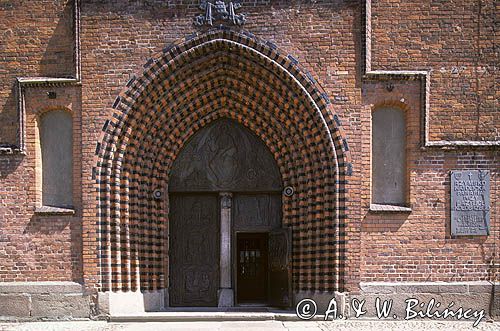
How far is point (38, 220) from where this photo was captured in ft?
32.3

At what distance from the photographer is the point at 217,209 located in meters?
10.8

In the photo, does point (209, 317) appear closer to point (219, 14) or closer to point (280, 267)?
point (280, 267)

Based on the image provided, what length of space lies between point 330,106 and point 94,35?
15.8ft

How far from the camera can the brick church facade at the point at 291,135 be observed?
31.5 ft

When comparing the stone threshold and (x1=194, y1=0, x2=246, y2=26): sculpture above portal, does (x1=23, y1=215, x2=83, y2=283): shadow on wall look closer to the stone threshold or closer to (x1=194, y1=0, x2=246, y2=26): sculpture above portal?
the stone threshold

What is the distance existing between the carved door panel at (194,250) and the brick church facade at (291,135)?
0.73 m

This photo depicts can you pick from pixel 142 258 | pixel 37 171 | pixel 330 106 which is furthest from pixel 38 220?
pixel 330 106

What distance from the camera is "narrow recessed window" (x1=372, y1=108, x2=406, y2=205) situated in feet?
32.3

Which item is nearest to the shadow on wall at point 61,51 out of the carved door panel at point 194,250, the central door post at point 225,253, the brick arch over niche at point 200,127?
the brick arch over niche at point 200,127

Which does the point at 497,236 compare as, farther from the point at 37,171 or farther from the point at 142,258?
the point at 37,171

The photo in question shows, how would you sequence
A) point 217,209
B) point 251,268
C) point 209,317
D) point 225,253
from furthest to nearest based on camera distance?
point 251,268 < point 217,209 < point 225,253 < point 209,317

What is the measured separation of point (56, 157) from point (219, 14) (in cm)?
431

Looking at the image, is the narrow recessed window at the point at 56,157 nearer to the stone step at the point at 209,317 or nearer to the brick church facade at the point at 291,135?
the brick church facade at the point at 291,135

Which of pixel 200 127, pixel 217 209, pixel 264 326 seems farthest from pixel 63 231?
pixel 264 326
